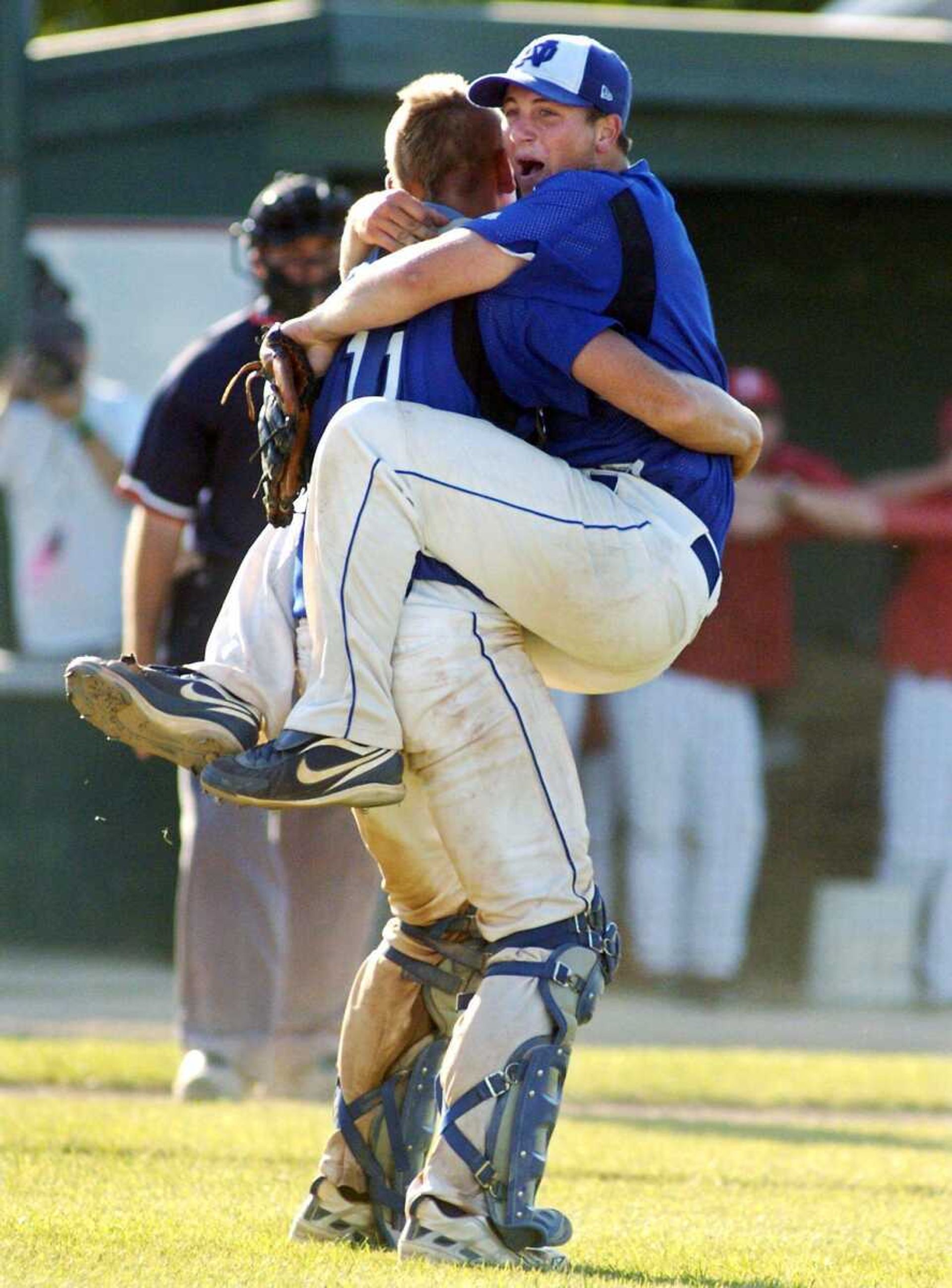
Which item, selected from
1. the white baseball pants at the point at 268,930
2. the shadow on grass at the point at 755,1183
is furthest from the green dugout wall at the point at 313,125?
the shadow on grass at the point at 755,1183

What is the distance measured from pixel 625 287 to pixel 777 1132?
3360 mm

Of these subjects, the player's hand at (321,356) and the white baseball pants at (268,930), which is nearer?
the player's hand at (321,356)

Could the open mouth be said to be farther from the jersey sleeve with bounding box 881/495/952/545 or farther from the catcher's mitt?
the jersey sleeve with bounding box 881/495/952/545

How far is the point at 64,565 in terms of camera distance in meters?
10.0

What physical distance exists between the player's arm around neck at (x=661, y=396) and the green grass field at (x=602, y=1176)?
4.57 feet

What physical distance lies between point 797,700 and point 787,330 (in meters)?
2.05

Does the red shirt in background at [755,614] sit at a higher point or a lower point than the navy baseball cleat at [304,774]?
lower

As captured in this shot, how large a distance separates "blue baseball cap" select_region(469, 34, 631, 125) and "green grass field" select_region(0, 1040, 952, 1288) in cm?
195

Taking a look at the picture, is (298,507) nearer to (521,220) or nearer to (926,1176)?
(521,220)

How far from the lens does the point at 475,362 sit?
386 cm

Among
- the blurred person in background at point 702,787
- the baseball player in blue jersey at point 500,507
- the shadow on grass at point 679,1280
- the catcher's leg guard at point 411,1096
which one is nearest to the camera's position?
the shadow on grass at point 679,1280

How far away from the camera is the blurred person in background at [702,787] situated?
9805 mm

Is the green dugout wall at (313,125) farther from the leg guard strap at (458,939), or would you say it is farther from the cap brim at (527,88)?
the leg guard strap at (458,939)

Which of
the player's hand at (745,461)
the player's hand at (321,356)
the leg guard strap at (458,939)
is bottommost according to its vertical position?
the leg guard strap at (458,939)
